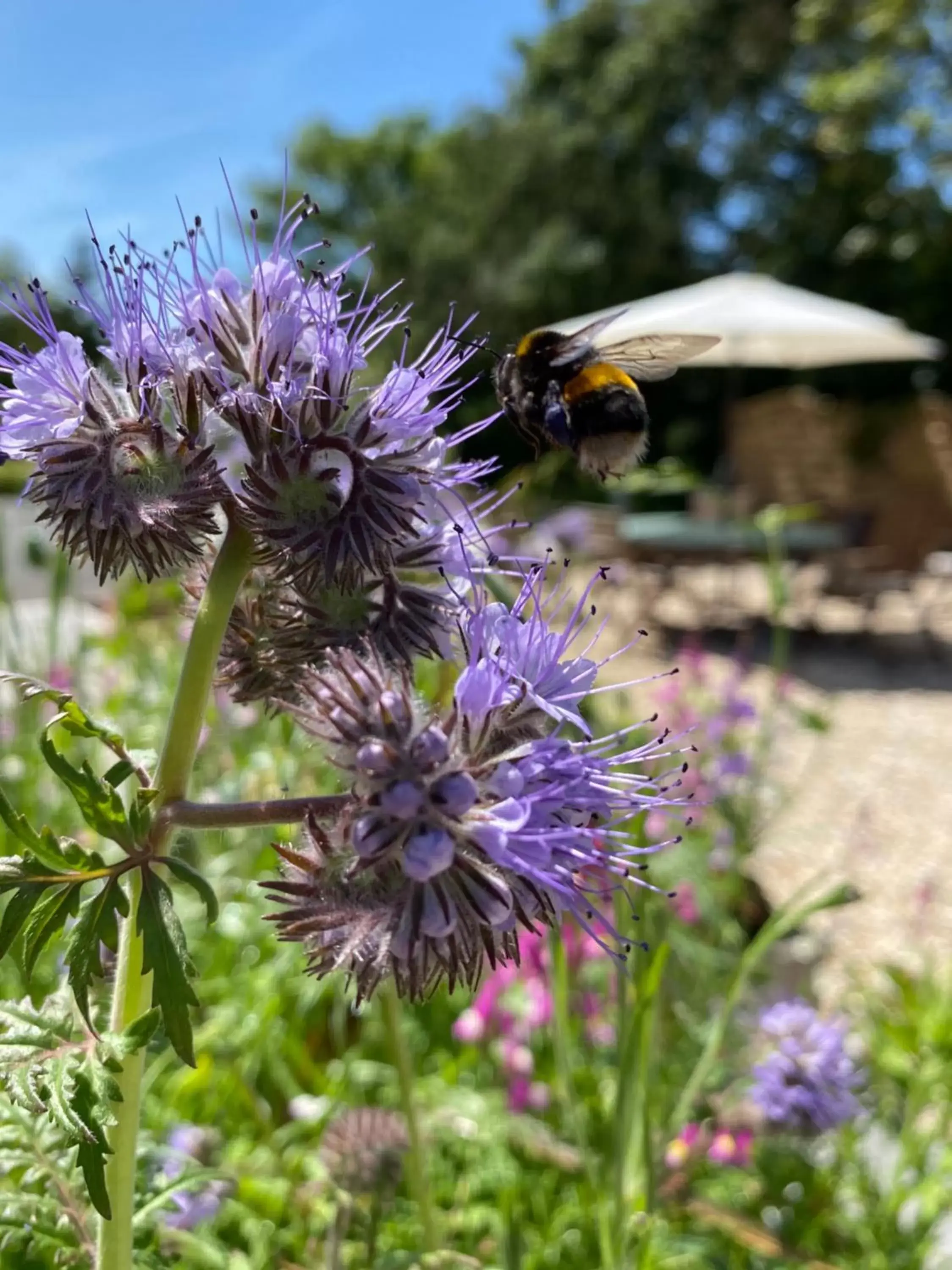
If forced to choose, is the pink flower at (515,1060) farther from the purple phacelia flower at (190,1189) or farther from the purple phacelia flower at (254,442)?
the purple phacelia flower at (254,442)

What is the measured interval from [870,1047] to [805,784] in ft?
14.0

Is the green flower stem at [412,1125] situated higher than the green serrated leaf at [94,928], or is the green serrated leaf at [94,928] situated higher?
the green serrated leaf at [94,928]

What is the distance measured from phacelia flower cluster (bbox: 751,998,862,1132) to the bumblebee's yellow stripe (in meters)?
1.65

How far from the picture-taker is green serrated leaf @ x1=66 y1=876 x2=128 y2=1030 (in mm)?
1051

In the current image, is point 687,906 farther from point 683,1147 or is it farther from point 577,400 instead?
point 577,400

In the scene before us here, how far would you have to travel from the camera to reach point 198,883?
1026mm

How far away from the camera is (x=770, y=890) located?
5.48 m

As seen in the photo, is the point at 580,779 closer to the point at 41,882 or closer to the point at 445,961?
the point at 445,961

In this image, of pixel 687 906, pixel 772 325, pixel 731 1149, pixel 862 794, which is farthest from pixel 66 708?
pixel 772 325

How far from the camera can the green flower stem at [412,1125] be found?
6.10ft

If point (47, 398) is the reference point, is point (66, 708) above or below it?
below

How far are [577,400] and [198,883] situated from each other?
4.25 feet

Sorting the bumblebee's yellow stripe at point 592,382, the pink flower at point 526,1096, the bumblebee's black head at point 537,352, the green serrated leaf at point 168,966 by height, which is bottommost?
the pink flower at point 526,1096

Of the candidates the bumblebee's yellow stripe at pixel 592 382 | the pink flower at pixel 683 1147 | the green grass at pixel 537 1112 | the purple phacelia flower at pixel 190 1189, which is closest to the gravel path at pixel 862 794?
the green grass at pixel 537 1112
